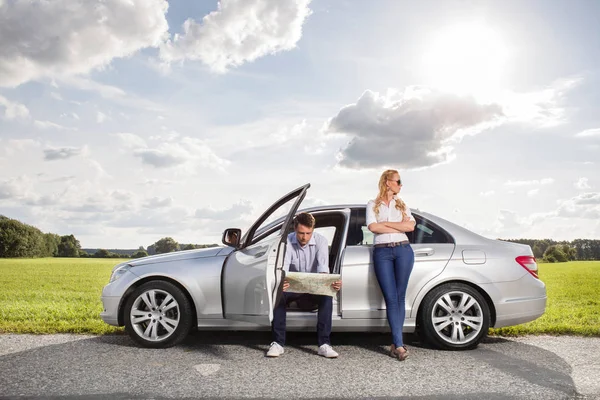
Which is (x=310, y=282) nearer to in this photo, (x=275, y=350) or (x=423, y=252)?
(x=275, y=350)

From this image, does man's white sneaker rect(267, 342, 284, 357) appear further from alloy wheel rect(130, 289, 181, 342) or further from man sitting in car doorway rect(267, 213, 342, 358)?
alloy wheel rect(130, 289, 181, 342)

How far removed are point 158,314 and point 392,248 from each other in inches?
110

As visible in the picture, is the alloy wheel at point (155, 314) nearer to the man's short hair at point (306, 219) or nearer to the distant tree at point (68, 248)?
the man's short hair at point (306, 219)

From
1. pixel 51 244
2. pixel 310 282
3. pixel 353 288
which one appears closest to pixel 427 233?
pixel 353 288

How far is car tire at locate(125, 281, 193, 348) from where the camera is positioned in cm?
712

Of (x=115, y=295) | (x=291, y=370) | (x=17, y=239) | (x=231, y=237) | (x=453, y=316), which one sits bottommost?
(x=291, y=370)

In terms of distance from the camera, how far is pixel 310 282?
21.0 feet

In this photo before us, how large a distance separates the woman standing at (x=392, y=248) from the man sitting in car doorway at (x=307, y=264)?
579 millimetres

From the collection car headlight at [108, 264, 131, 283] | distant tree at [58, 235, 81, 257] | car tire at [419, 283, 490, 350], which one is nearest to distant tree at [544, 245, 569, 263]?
distant tree at [58, 235, 81, 257]

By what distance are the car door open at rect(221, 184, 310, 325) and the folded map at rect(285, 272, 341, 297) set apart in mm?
207

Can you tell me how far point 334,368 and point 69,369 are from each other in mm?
2694

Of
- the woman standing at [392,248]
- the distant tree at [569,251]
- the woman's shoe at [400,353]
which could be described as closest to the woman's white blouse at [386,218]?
the woman standing at [392,248]

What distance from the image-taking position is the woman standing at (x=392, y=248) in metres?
6.63

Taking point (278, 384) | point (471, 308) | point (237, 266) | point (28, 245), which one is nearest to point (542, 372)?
point (471, 308)
